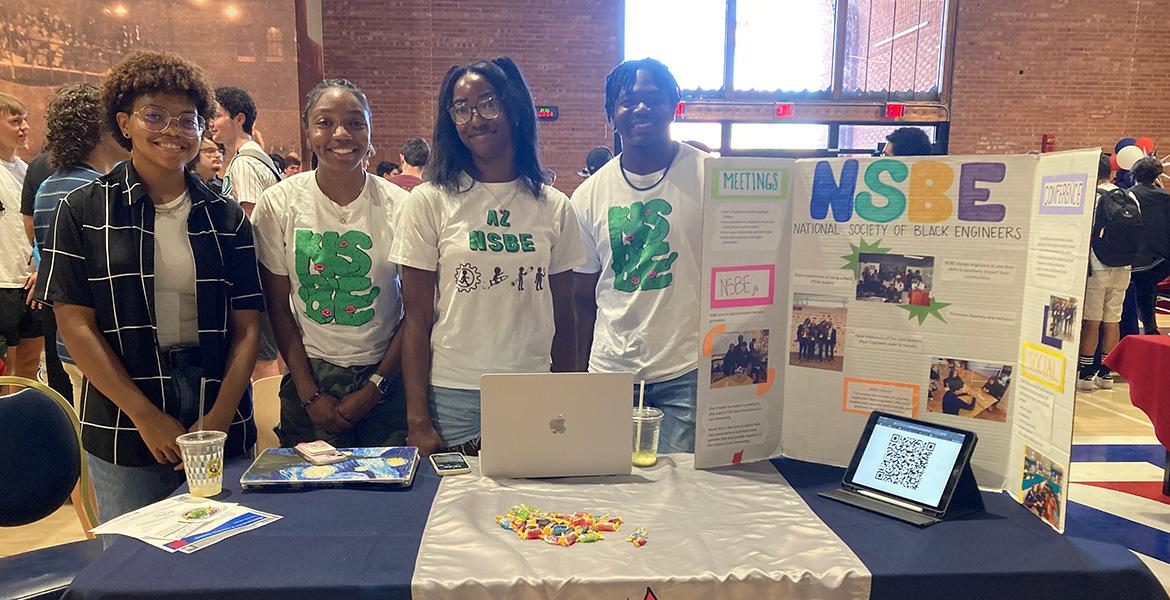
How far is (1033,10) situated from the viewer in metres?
8.50

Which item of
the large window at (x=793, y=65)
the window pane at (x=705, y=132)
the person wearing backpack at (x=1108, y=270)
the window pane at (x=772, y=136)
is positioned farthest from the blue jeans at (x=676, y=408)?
the window pane at (x=772, y=136)

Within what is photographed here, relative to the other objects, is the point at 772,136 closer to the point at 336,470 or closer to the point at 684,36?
the point at 684,36

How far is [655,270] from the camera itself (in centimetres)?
185

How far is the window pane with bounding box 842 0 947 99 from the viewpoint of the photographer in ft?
28.7

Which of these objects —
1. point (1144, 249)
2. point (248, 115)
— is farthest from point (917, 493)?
point (1144, 249)

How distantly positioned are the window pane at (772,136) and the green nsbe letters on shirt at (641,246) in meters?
7.30

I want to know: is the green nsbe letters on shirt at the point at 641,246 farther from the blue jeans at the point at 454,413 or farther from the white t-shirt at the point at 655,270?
the blue jeans at the point at 454,413

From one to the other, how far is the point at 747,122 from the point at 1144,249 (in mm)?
4615

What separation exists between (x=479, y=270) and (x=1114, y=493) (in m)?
3.25

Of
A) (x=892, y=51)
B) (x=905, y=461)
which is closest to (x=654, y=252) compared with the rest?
(x=905, y=461)

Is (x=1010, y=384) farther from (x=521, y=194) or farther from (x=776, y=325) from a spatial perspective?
(x=521, y=194)

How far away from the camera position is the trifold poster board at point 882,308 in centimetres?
147

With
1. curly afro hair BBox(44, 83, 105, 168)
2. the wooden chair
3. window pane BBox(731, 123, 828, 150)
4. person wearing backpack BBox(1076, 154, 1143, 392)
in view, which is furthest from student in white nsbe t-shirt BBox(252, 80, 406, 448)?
window pane BBox(731, 123, 828, 150)

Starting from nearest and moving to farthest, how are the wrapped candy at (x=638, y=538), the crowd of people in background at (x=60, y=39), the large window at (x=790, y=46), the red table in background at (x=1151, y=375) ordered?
the wrapped candy at (x=638, y=538) → the red table in background at (x=1151, y=375) → the crowd of people in background at (x=60, y=39) → the large window at (x=790, y=46)
